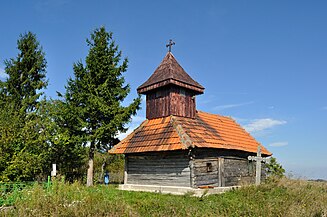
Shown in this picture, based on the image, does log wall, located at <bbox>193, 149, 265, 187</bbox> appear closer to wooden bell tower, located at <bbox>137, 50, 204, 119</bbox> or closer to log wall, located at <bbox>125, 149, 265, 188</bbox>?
log wall, located at <bbox>125, 149, 265, 188</bbox>

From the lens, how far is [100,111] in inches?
837

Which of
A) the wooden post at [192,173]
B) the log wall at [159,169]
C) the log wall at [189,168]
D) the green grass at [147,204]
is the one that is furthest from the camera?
the log wall at [159,169]

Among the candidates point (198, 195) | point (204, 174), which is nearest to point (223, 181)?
point (204, 174)

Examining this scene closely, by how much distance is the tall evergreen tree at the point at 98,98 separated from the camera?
21234 millimetres

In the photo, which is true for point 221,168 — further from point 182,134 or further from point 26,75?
point 26,75

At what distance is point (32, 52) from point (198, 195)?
20187mm

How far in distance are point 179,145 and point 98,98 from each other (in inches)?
343

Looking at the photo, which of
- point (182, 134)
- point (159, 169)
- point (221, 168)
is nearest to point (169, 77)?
point (182, 134)

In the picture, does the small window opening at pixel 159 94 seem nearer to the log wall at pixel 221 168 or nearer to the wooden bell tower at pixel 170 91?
the wooden bell tower at pixel 170 91

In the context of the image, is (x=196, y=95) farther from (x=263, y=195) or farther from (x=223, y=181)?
(x=263, y=195)

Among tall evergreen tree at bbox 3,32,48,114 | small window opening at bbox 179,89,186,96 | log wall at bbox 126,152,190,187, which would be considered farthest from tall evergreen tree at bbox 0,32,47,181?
small window opening at bbox 179,89,186,96

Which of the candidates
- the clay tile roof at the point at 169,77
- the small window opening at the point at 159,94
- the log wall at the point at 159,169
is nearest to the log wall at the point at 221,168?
the log wall at the point at 159,169

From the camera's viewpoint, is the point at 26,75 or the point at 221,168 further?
the point at 26,75

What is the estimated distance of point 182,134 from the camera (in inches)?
621
